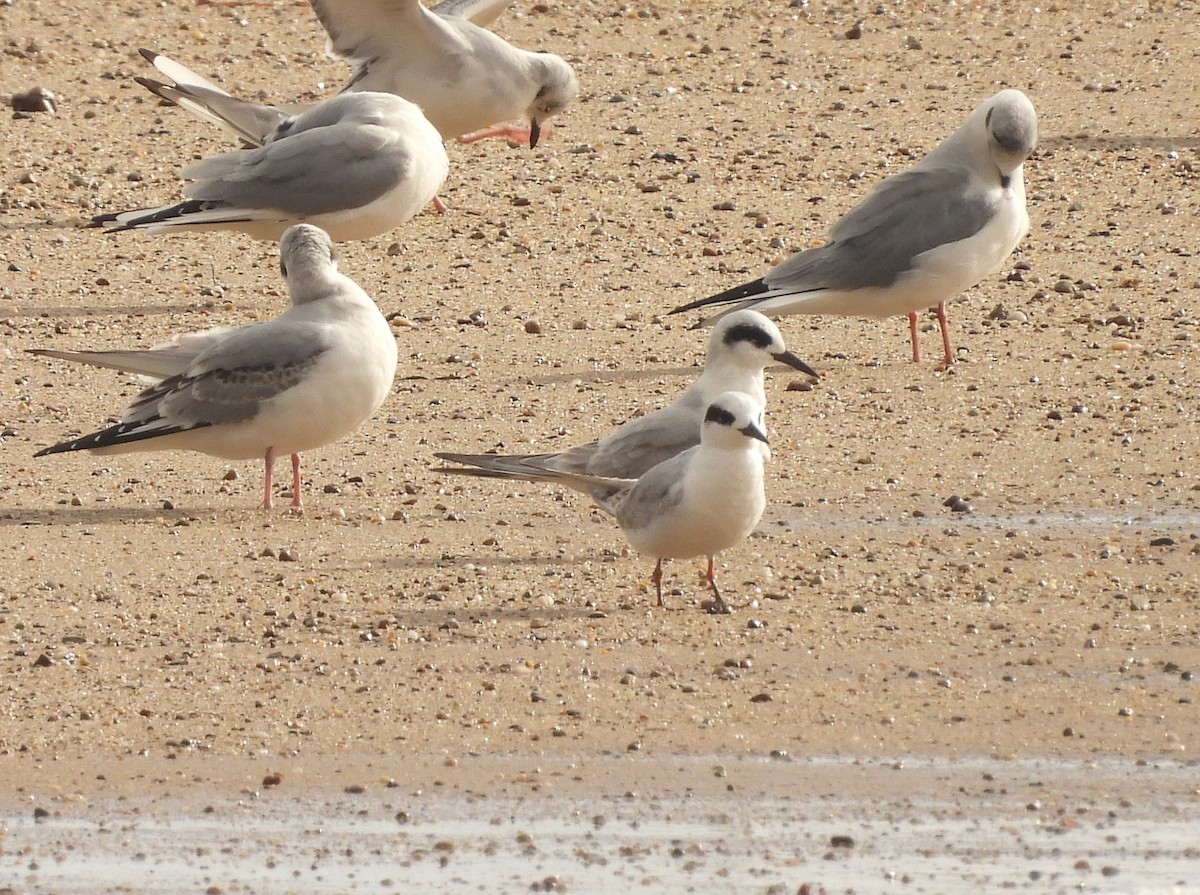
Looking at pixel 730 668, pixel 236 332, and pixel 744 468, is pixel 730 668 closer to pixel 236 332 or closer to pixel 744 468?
pixel 744 468

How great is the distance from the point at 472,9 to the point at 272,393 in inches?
222

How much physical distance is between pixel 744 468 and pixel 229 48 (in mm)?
9988

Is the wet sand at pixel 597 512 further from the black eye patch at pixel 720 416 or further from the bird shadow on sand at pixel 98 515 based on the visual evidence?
the black eye patch at pixel 720 416

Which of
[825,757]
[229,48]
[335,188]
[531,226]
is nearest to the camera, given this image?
[825,757]

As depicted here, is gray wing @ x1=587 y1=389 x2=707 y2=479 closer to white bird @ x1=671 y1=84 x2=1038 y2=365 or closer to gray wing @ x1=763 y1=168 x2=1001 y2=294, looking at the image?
white bird @ x1=671 y1=84 x2=1038 y2=365

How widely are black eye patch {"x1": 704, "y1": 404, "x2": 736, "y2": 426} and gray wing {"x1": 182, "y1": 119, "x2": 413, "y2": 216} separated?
159 inches

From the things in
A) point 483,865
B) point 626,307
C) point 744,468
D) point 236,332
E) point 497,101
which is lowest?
point 483,865

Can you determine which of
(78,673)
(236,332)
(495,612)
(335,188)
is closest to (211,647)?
(78,673)

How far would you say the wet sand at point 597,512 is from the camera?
5.75 m

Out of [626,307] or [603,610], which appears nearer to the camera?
[603,610]

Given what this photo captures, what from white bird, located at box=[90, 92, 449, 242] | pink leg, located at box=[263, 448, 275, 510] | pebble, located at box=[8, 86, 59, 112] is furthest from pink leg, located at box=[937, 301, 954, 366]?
pebble, located at box=[8, 86, 59, 112]

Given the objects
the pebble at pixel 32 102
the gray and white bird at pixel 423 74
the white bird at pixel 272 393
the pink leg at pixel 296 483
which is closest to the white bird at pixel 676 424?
the white bird at pixel 272 393

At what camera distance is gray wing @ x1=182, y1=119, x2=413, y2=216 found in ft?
33.4

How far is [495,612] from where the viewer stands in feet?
21.7
